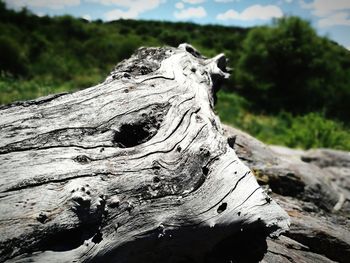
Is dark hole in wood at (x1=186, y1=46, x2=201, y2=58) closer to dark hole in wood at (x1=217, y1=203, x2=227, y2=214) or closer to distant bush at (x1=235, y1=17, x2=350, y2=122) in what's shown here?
dark hole in wood at (x1=217, y1=203, x2=227, y2=214)

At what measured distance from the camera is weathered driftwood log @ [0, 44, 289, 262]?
7.55ft

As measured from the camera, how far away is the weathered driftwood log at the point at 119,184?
2.30m

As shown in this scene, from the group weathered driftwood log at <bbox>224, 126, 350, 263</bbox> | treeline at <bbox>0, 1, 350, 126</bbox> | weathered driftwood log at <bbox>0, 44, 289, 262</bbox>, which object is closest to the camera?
weathered driftwood log at <bbox>0, 44, 289, 262</bbox>

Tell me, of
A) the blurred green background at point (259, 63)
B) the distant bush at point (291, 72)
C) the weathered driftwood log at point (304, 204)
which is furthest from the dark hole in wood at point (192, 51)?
the distant bush at point (291, 72)

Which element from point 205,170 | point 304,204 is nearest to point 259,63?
point 304,204


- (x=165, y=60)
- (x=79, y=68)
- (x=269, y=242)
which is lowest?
(x=79, y=68)

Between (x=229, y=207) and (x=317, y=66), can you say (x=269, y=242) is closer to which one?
(x=229, y=207)

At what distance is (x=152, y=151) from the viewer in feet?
9.62

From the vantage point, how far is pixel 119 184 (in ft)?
8.56

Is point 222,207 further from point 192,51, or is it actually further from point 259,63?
point 259,63

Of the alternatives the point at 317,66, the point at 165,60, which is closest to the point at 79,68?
the point at 317,66

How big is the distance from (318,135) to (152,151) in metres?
15.3

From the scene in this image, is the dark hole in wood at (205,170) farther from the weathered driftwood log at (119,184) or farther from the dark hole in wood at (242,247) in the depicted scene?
the dark hole in wood at (242,247)

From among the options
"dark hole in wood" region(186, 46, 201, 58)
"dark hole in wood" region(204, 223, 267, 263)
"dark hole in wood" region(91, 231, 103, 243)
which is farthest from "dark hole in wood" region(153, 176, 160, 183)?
"dark hole in wood" region(186, 46, 201, 58)
